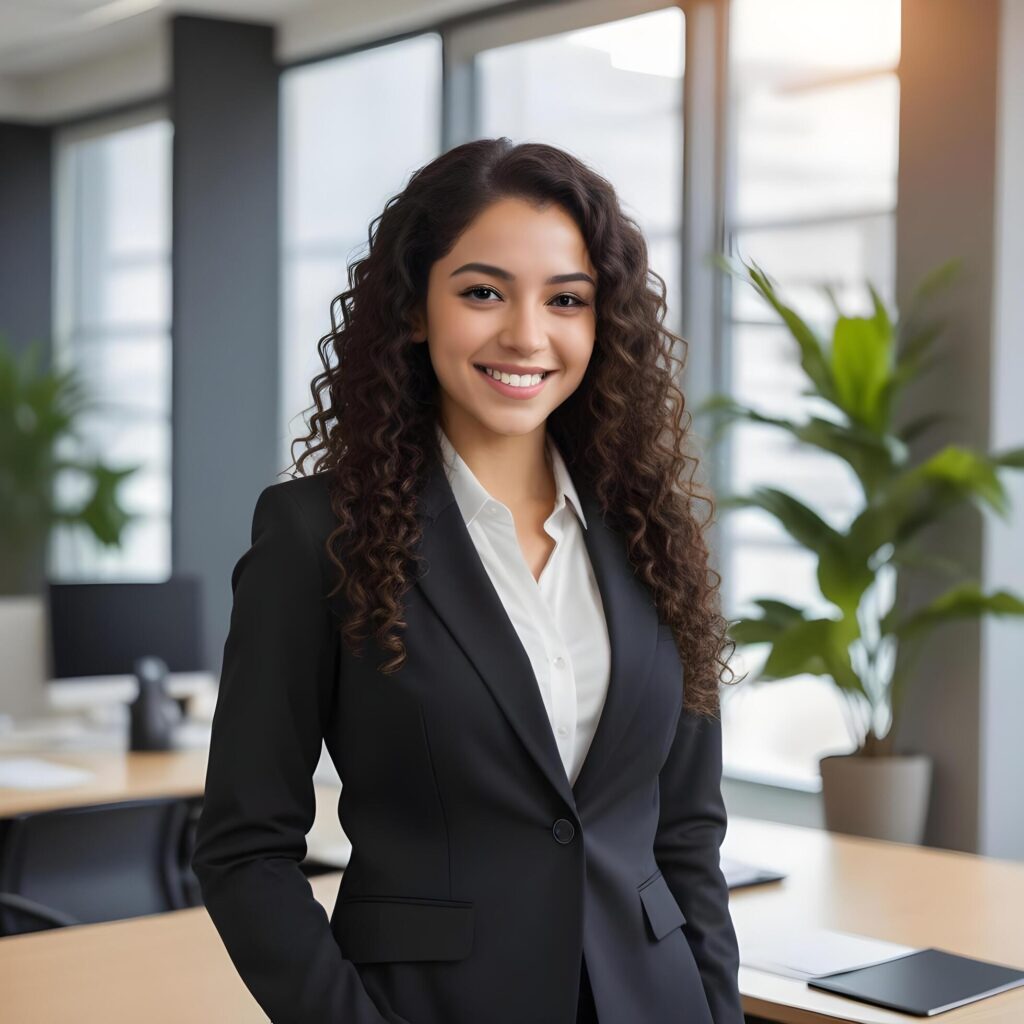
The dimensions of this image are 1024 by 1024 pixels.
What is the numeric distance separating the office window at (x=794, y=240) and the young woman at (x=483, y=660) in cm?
346

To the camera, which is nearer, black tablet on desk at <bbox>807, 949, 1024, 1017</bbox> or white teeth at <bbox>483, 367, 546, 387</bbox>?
white teeth at <bbox>483, 367, 546, 387</bbox>

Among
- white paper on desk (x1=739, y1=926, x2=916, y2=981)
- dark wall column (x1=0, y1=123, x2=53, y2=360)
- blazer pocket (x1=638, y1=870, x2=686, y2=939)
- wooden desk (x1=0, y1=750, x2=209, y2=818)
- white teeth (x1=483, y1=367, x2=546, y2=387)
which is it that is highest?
dark wall column (x1=0, y1=123, x2=53, y2=360)

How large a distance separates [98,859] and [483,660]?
2.73 metres

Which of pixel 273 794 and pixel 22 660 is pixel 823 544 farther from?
pixel 273 794

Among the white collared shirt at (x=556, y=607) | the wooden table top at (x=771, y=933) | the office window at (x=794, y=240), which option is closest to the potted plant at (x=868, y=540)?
the office window at (x=794, y=240)

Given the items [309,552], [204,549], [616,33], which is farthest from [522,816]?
[204,549]

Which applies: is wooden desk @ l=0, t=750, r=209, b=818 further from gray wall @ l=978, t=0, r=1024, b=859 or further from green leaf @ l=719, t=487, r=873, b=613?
gray wall @ l=978, t=0, r=1024, b=859

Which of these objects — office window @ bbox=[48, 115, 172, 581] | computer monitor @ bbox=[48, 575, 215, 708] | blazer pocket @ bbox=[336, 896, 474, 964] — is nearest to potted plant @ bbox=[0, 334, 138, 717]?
office window @ bbox=[48, 115, 172, 581]

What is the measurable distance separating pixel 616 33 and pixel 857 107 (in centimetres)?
103

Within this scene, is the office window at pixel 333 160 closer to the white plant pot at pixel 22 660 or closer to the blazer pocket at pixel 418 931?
the white plant pot at pixel 22 660

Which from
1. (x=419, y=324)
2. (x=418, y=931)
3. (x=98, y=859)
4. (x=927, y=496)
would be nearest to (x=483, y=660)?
(x=418, y=931)

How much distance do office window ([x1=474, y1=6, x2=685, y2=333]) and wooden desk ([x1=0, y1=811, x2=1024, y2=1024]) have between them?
2931 mm

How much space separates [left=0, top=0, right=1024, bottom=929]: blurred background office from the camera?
4457 mm

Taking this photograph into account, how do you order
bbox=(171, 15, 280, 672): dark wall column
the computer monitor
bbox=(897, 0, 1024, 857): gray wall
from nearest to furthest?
bbox=(897, 0, 1024, 857): gray wall, the computer monitor, bbox=(171, 15, 280, 672): dark wall column
